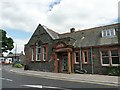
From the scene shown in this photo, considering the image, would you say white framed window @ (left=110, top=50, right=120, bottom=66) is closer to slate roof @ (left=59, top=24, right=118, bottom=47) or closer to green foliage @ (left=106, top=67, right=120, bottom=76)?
green foliage @ (left=106, top=67, right=120, bottom=76)

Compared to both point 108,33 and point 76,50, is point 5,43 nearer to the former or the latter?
point 76,50

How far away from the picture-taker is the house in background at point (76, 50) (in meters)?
21.7

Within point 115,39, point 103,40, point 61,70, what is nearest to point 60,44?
point 61,70

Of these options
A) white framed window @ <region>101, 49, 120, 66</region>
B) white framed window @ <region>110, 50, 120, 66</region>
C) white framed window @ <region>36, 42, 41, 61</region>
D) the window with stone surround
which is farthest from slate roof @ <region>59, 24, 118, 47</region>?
white framed window @ <region>36, 42, 41, 61</region>

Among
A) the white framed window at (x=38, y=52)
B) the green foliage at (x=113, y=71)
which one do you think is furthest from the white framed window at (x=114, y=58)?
the white framed window at (x=38, y=52)

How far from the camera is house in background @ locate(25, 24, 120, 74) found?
2172 cm

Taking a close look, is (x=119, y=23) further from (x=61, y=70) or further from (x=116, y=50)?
(x=61, y=70)

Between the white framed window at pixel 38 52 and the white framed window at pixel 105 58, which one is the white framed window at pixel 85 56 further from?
the white framed window at pixel 38 52

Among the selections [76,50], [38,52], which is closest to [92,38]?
[76,50]

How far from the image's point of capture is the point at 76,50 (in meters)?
24.4

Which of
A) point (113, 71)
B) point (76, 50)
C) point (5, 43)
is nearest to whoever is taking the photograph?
point (113, 71)

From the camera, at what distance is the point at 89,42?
79.0 feet

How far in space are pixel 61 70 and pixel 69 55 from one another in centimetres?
321

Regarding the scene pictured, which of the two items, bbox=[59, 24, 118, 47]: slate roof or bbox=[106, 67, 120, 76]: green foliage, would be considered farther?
bbox=[59, 24, 118, 47]: slate roof
